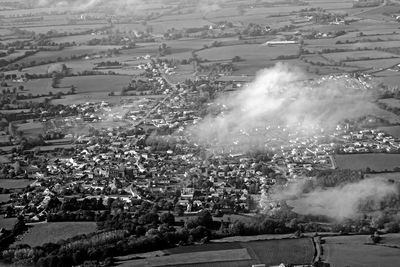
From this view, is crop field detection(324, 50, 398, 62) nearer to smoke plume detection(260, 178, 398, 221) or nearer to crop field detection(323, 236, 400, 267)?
smoke plume detection(260, 178, 398, 221)

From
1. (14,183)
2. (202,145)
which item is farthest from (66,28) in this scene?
(14,183)

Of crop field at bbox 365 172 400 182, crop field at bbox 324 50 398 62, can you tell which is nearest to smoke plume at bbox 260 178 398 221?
crop field at bbox 365 172 400 182

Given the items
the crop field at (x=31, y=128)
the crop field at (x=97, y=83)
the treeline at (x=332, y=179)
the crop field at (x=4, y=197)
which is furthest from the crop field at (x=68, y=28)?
the treeline at (x=332, y=179)

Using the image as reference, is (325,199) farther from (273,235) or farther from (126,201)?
(126,201)

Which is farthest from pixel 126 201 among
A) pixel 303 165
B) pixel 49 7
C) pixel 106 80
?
pixel 49 7

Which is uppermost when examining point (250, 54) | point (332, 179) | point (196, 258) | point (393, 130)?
point (250, 54)

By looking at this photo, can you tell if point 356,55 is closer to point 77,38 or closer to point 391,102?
point 391,102

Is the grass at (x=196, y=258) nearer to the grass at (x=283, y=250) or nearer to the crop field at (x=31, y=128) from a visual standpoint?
the grass at (x=283, y=250)
